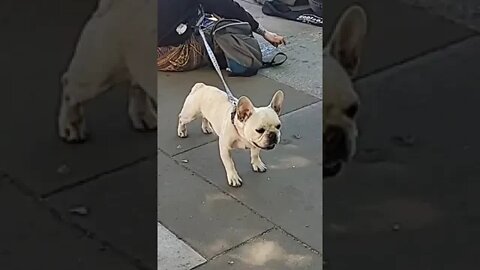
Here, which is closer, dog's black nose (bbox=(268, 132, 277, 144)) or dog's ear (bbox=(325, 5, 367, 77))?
dog's ear (bbox=(325, 5, 367, 77))

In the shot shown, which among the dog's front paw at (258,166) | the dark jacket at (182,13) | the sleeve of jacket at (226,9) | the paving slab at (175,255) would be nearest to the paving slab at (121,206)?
the paving slab at (175,255)

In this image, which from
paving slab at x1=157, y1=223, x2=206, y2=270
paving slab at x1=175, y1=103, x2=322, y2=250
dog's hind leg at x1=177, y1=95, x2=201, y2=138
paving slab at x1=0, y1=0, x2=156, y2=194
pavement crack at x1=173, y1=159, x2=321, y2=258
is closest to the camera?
paving slab at x1=0, y1=0, x2=156, y2=194

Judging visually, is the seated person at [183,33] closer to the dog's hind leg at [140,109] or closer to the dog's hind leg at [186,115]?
the dog's hind leg at [186,115]

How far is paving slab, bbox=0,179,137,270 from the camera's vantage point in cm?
119

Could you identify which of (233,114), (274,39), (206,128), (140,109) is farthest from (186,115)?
(140,109)

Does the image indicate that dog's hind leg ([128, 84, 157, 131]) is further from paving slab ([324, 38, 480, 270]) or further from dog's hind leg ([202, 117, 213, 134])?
dog's hind leg ([202, 117, 213, 134])

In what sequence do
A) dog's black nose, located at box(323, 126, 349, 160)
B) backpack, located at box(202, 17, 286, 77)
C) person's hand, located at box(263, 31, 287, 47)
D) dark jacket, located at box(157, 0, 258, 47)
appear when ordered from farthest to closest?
1. person's hand, located at box(263, 31, 287, 47)
2. backpack, located at box(202, 17, 286, 77)
3. dark jacket, located at box(157, 0, 258, 47)
4. dog's black nose, located at box(323, 126, 349, 160)

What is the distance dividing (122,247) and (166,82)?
235cm

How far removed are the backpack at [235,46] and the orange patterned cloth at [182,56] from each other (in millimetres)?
67

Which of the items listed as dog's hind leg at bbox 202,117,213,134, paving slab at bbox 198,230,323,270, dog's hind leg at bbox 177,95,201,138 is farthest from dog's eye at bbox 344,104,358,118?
dog's hind leg at bbox 202,117,213,134

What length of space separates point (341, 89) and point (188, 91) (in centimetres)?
230

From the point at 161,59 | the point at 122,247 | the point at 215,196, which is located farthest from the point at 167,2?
the point at 122,247

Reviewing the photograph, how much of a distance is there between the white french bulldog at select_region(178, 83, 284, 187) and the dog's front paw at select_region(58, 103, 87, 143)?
1.48 metres

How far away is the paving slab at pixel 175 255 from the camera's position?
233cm
